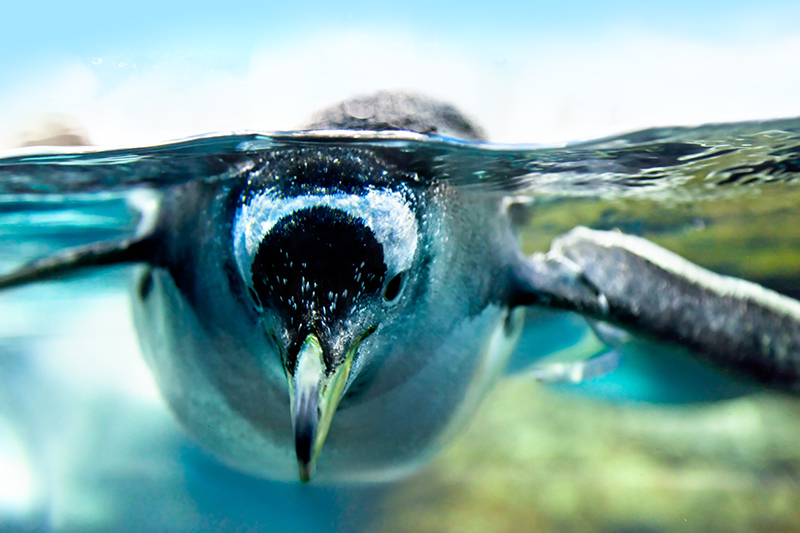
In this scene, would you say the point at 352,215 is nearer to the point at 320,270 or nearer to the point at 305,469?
the point at 320,270

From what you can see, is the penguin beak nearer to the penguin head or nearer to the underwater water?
the penguin head

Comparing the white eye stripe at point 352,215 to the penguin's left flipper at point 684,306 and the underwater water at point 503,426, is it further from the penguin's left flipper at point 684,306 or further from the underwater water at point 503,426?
the penguin's left flipper at point 684,306

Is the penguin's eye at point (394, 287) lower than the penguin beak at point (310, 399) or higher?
higher

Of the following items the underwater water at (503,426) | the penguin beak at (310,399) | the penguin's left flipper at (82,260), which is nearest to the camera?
the penguin beak at (310,399)

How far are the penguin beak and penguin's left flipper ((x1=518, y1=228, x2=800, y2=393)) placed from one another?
3.96 ft

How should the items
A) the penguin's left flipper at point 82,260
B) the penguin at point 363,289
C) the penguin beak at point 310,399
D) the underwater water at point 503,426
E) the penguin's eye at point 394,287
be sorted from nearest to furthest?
the penguin beak at point 310,399 < the penguin at point 363,289 < the penguin's eye at point 394,287 < the penguin's left flipper at point 82,260 < the underwater water at point 503,426

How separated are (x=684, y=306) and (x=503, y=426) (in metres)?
1.80

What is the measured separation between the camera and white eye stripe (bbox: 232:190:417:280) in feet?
5.04

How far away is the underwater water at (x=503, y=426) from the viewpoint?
2812mm

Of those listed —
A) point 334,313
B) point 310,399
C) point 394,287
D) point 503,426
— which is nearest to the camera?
point 310,399

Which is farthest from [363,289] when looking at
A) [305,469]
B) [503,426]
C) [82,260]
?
[503,426]

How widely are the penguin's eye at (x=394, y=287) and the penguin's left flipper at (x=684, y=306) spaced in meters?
0.81

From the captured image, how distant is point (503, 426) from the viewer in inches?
147

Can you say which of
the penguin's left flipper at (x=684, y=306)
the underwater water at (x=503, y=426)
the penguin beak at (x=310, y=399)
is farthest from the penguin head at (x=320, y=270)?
the penguin's left flipper at (x=684, y=306)
